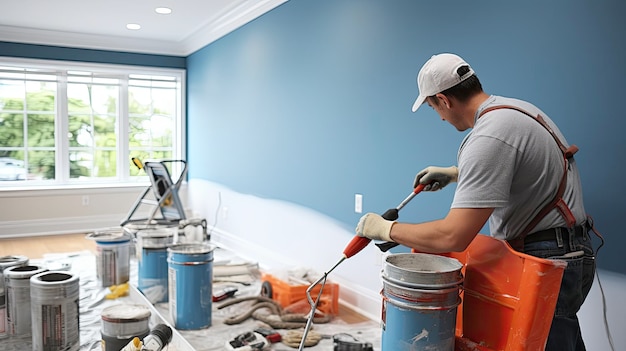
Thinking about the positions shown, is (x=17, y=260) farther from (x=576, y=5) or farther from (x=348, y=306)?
(x=576, y=5)

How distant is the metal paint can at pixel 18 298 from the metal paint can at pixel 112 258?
40.9 inches

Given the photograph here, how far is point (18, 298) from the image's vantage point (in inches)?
114

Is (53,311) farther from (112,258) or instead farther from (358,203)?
(358,203)

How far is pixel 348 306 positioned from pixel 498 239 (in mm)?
2187

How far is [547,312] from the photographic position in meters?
1.59

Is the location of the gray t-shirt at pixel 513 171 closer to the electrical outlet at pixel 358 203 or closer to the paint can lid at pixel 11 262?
the electrical outlet at pixel 358 203

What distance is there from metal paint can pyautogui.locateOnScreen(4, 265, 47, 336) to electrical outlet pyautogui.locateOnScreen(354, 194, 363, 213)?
6.37 ft

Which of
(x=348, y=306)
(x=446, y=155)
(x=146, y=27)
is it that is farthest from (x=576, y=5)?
(x=146, y=27)

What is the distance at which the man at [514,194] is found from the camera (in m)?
1.64

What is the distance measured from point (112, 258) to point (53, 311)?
142 centimetres

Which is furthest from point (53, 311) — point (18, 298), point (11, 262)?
point (11, 262)

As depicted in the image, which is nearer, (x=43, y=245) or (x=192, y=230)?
(x=192, y=230)

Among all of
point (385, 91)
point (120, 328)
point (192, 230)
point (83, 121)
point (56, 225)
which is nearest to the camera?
point (120, 328)

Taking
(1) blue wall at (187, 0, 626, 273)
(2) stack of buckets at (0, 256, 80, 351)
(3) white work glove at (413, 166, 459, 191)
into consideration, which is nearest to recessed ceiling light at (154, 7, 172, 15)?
(1) blue wall at (187, 0, 626, 273)
